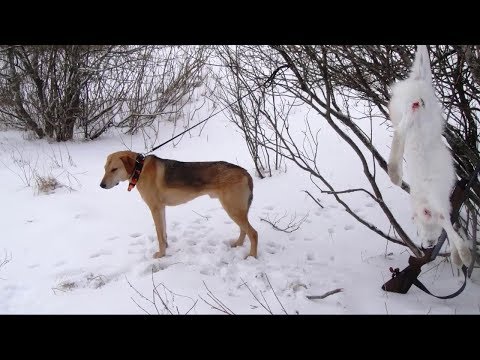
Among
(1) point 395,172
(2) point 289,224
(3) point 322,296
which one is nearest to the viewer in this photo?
(1) point 395,172

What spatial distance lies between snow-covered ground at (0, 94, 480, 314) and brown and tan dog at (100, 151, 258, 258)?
14.7 inches

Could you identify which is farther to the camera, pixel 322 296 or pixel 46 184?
pixel 46 184

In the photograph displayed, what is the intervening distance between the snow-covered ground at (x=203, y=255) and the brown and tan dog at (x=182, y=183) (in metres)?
0.37

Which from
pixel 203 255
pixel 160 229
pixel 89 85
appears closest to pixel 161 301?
pixel 203 255

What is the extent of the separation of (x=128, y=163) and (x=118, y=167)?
0.11m

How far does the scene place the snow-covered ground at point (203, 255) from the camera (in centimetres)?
285

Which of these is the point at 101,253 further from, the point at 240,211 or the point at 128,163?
the point at 240,211

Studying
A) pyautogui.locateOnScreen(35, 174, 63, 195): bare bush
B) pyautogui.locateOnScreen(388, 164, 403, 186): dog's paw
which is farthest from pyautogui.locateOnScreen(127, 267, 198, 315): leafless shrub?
pyautogui.locateOnScreen(35, 174, 63, 195): bare bush

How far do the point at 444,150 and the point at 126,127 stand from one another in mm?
7906

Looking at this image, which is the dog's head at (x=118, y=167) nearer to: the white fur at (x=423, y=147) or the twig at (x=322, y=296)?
the twig at (x=322, y=296)

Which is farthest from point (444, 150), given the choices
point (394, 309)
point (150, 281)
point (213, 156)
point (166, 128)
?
point (166, 128)

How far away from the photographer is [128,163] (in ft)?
12.1

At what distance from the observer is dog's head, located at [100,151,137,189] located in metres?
3.68

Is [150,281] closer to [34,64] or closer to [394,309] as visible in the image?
[394,309]
